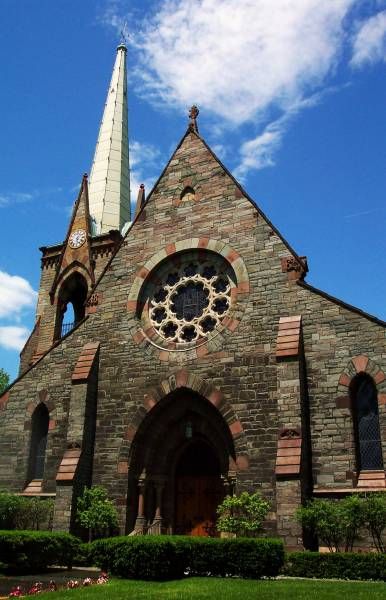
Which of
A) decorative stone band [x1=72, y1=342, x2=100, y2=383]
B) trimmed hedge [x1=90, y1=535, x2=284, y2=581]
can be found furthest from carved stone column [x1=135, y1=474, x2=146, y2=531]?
trimmed hedge [x1=90, y1=535, x2=284, y2=581]

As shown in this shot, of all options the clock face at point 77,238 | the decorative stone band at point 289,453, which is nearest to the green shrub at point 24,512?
the decorative stone band at point 289,453

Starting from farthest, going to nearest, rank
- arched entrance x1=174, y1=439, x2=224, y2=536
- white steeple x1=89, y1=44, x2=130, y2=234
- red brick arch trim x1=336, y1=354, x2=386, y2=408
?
white steeple x1=89, y1=44, x2=130, y2=234, arched entrance x1=174, y1=439, x2=224, y2=536, red brick arch trim x1=336, y1=354, x2=386, y2=408

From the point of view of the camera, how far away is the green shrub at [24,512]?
61.5ft

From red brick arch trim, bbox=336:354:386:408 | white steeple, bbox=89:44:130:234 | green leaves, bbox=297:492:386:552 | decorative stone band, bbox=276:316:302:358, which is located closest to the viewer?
green leaves, bbox=297:492:386:552

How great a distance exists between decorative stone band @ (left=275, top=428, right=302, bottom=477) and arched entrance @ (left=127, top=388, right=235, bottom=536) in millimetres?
2582

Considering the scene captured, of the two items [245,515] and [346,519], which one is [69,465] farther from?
[346,519]

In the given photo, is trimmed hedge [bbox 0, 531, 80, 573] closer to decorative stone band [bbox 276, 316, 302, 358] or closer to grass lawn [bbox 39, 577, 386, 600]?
grass lawn [bbox 39, 577, 386, 600]

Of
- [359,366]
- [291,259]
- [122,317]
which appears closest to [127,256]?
[122,317]

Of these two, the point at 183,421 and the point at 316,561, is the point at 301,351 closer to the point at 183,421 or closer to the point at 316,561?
the point at 183,421

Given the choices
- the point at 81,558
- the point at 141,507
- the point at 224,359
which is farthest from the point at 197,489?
the point at 81,558

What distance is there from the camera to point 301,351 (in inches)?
676

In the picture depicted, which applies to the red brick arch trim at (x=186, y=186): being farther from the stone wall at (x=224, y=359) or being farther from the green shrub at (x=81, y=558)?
the green shrub at (x=81, y=558)

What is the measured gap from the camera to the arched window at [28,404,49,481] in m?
20.8

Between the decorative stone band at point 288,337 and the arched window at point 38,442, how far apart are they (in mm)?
9143
